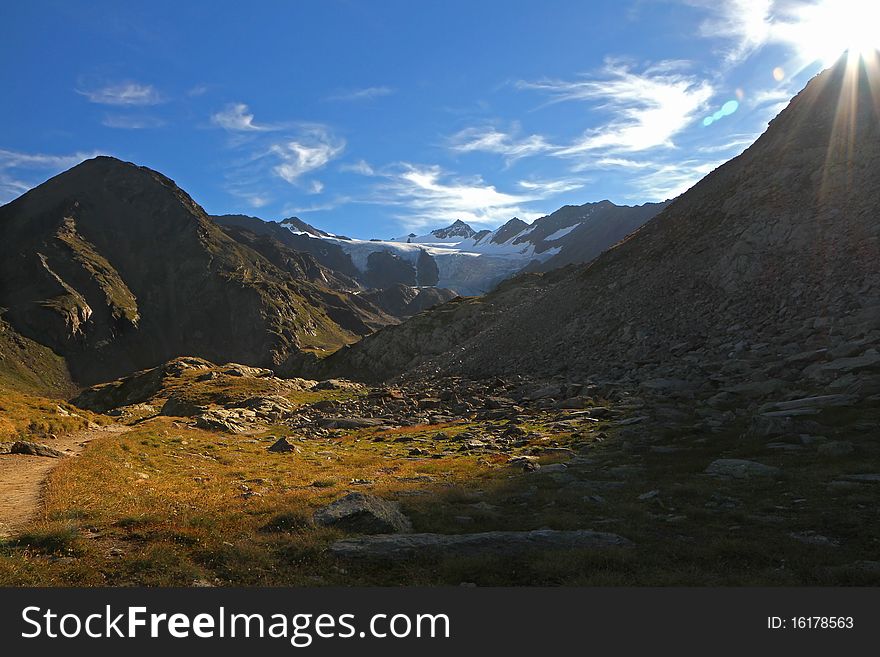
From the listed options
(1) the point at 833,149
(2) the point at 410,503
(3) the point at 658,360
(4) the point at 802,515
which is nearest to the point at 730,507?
(4) the point at 802,515

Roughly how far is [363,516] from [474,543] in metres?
3.53

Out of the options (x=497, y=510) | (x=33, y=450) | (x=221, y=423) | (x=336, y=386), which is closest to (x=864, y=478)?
(x=497, y=510)

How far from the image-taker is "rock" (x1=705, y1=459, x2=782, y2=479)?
60.4 ft

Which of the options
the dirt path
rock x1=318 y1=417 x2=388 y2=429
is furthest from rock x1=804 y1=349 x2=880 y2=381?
the dirt path

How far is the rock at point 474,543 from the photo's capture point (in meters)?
12.5

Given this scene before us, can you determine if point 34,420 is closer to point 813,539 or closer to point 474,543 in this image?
point 474,543

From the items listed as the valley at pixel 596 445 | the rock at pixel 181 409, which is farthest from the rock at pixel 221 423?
the rock at pixel 181 409

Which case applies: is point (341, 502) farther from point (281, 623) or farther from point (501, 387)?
point (501, 387)

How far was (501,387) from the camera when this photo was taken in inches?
2093

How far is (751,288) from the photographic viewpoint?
46.2m

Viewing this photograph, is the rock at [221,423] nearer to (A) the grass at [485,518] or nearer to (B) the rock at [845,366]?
(A) the grass at [485,518]

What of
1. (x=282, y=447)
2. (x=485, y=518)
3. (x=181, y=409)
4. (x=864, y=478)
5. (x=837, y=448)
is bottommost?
(x=282, y=447)

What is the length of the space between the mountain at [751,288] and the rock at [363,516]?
2391 cm

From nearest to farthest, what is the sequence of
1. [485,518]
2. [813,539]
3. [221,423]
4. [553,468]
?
1. [813,539]
2. [485,518]
3. [553,468]
4. [221,423]
